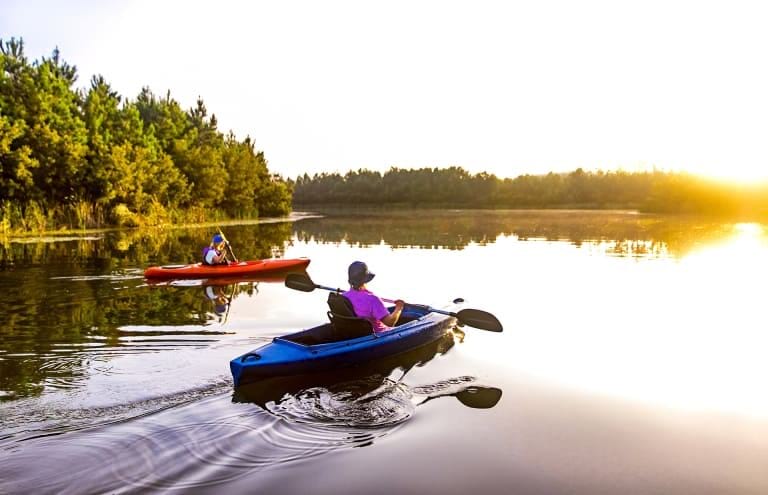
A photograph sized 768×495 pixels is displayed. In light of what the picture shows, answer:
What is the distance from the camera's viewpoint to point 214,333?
30.7ft

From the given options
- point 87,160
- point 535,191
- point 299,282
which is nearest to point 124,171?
point 87,160

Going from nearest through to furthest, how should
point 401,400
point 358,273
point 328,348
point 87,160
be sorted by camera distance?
point 401,400 → point 328,348 → point 358,273 → point 87,160

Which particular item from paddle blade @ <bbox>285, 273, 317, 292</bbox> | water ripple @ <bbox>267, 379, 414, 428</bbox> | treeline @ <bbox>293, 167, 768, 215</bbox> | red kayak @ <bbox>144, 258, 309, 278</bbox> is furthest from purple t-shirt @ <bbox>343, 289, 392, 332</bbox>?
treeline @ <bbox>293, 167, 768, 215</bbox>

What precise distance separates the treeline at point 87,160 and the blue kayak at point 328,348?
27.1 metres

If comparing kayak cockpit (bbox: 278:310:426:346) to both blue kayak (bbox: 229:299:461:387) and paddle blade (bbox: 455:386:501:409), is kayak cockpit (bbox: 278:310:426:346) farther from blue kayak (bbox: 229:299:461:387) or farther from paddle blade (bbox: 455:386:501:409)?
paddle blade (bbox: 455:386:501:409)

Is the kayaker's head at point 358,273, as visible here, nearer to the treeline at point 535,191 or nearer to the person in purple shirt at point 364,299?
the person in purple shirt at point 364,299

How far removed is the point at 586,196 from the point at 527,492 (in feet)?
308

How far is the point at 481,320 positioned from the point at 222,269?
8.99 m

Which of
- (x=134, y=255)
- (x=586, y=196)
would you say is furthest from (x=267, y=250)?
(x=586, y=196)

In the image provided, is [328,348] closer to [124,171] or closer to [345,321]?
[345,321]

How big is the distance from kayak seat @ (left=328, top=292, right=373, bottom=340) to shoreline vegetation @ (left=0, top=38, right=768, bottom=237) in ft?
89.2

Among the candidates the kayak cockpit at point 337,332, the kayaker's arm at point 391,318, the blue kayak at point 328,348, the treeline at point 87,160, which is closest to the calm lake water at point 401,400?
the blue kayak at point 328,348

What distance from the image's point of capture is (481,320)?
8.75m

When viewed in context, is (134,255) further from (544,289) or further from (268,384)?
(268,384)
